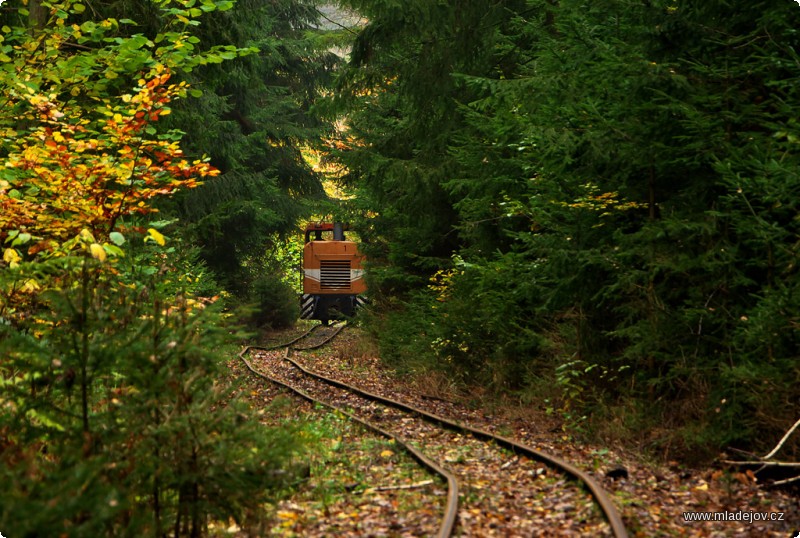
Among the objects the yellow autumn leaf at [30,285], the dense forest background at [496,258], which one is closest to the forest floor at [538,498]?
the dense forest background at [496,258]

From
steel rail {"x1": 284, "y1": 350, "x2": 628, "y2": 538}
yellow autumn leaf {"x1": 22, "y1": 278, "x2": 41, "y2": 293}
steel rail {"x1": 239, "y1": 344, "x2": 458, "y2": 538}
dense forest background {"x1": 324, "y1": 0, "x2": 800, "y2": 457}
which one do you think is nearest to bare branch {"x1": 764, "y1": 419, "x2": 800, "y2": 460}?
dense forest background {"x1": 324, "y1": 0, "x2": 800, "y2": 457}

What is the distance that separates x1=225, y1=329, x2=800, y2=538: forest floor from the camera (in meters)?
5.89

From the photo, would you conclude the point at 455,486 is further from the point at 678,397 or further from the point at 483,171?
the point at 483,171

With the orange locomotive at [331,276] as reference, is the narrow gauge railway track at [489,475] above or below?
below

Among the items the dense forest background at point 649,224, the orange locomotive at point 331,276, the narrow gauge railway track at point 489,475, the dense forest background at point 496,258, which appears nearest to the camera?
the dense forest background at point 496,258

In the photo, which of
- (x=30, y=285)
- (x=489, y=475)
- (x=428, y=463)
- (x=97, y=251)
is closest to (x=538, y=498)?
(x=489, y=475)

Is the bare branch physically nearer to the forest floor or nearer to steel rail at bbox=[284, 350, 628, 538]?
the forest floor

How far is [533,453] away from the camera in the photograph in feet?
26.7

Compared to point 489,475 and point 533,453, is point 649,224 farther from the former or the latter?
point 489,475

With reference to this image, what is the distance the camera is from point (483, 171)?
1266cm

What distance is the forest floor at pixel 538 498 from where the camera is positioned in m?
5.89

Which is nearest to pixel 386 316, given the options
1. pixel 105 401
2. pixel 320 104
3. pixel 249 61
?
pixel 320 104

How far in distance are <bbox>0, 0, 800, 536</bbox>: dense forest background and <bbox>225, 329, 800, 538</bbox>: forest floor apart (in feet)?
1.95

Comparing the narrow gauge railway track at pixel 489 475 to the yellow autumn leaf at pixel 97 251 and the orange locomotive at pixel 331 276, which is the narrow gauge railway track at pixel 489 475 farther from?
the orange locomotive at pixel 331 276
